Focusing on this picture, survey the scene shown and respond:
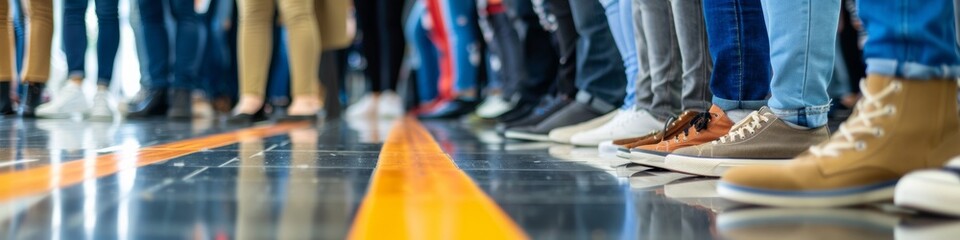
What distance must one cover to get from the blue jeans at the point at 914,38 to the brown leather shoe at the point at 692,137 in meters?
0.63

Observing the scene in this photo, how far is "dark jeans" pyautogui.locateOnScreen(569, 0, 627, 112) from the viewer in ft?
9.99

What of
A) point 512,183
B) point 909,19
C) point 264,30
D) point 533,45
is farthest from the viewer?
point 264,30

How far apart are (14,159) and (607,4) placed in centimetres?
186

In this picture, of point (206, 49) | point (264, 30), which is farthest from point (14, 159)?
point (206, 49)

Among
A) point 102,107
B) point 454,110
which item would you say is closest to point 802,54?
point 102,107

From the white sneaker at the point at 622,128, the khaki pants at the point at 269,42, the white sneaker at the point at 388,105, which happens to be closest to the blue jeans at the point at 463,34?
the white sneaker at the point at 388,105

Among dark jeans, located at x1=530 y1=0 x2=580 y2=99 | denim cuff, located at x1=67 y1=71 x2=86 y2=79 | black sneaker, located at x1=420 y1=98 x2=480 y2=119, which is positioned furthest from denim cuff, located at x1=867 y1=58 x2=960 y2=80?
black sneaker, located at x1=420 y1=98 x2=480 y2=119

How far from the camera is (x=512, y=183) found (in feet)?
5.28

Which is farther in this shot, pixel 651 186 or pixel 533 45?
pixel 533 45

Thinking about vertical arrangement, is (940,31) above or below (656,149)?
above

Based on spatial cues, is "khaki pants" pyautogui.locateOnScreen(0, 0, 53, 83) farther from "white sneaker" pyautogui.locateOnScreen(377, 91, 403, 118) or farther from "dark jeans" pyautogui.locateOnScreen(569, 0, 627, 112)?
"dark jeans" pyautogui.locateOnScreen(569, 0, 627, 112)

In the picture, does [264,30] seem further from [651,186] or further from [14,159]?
[651,186]

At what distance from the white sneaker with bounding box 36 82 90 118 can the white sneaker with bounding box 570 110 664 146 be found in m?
3.11

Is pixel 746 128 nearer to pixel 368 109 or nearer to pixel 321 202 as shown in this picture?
pixel 321 202
